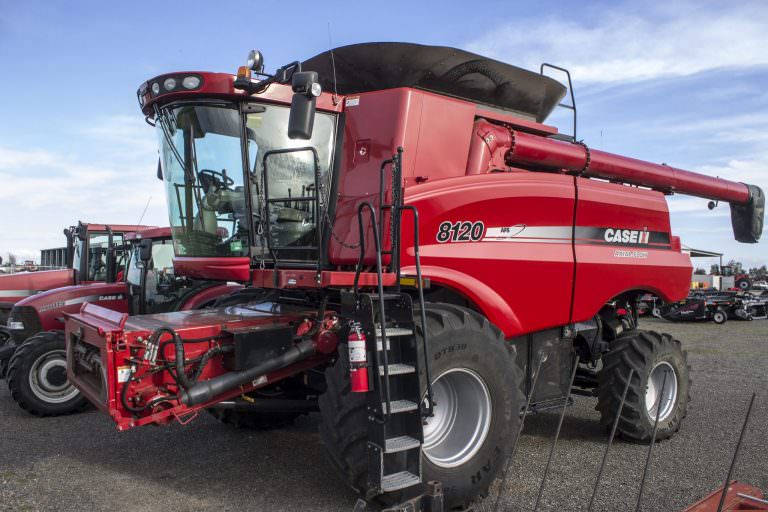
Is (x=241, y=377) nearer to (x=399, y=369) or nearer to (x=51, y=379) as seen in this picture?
(x=399, y=369)

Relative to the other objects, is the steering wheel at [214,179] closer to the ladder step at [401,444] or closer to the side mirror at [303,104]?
the side mirror at [303,104]

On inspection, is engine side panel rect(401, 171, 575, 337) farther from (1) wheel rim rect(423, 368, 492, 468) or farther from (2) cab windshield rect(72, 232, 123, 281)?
(2) cab windshield rect(72, 232, 123, 281)

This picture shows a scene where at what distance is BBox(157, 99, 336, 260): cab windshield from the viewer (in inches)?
175

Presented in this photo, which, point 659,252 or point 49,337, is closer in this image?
point 659,252

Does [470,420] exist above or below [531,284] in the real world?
below

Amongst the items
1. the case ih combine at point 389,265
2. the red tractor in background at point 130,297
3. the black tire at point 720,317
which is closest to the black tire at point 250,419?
the case ih combine at point 389,265

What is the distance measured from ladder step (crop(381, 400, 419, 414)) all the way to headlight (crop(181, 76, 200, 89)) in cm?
258

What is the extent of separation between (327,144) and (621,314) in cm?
360

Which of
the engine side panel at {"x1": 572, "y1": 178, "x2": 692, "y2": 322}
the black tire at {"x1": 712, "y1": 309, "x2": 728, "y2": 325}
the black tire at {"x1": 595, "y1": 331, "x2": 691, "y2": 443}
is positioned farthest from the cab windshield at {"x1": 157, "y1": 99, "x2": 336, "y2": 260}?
the black tire at {"x1": 712, "y1": 309, "x2": 728, "y2": 325}

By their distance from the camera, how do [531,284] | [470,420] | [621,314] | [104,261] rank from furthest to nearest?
[104,261] < [621,314] < [531,284] < [470,420]

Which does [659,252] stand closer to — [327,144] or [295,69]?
[327,144]

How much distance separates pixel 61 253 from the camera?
2125 cm

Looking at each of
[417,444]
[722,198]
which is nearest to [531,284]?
[417,444]

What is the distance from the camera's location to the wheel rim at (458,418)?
13.1ft
